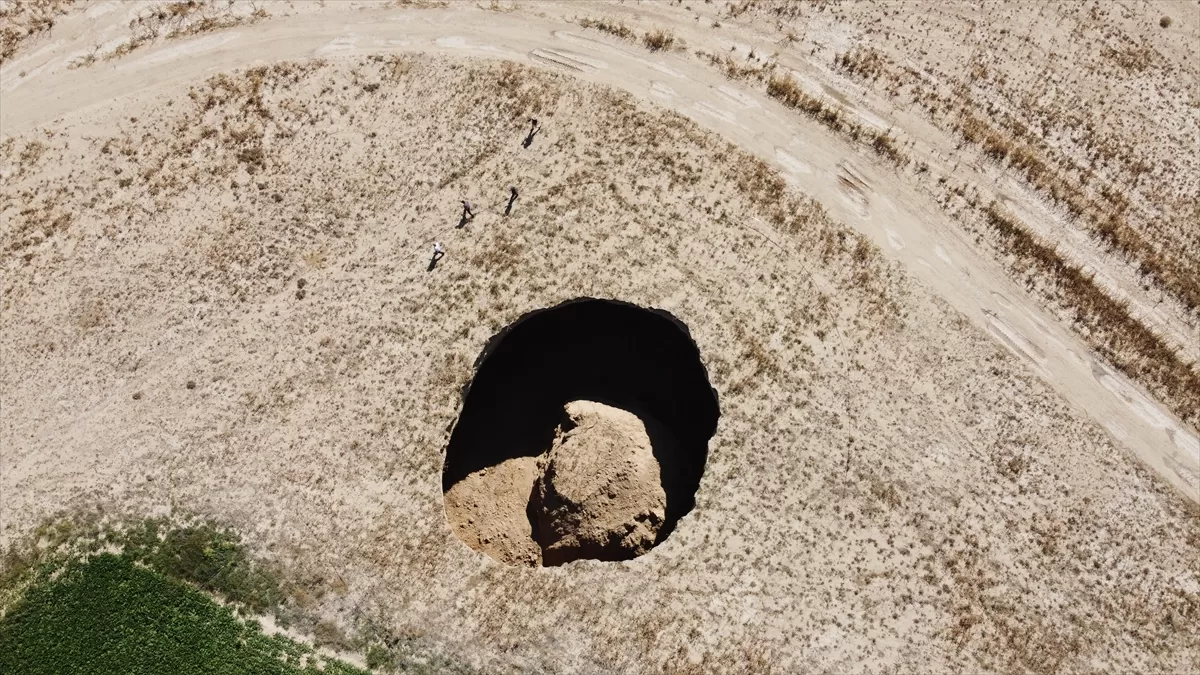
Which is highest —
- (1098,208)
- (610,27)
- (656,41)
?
(610,27)

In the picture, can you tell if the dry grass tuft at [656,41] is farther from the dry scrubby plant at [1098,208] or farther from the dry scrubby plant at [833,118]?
the dry scrubby plant at [1098,208]

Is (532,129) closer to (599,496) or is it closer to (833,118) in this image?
(833,118)

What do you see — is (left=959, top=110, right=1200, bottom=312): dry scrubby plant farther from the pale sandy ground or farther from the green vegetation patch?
the green vegetation patch

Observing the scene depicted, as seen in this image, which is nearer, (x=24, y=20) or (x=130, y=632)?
(x=130, y=632)

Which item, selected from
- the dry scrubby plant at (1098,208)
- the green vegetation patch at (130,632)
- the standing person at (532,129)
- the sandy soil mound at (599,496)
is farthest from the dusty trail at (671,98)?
the green vegetation patch at (130,632)

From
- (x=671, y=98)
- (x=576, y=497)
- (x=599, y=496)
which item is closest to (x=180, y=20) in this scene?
(x=671, y=98)

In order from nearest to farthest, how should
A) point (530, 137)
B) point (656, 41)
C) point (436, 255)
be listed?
1. point (436, 255)
2. point (530, 137)
3. point (656, 41)
